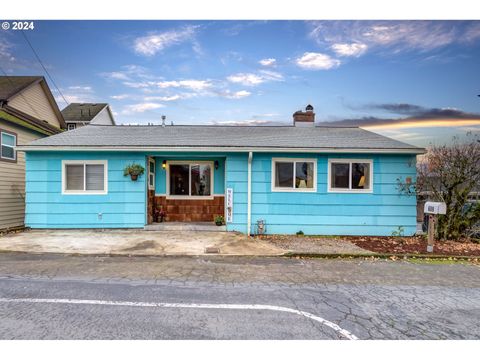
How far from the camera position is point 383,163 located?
1006 cm

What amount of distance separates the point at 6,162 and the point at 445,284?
14.5 m

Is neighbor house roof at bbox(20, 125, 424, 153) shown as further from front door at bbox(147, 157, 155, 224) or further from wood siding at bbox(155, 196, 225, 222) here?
wood siding at bbox(155, 196, 225, 222)

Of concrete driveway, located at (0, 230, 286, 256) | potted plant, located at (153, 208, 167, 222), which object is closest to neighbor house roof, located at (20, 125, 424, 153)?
potted plant, located at (153, 208, 167, 222)

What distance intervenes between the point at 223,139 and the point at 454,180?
25.5ft

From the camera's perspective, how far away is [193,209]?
1150cm

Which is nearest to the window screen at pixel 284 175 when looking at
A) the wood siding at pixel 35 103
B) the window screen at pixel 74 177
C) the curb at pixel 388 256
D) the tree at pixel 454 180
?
the curb at pixel 388 256

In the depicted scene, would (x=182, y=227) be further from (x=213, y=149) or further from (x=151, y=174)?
(x=213, y=149)

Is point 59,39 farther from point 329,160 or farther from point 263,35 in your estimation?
point 329,160

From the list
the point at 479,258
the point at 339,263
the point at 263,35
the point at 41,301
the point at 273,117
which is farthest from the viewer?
the point at 273,117

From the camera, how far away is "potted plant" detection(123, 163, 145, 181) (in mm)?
9906

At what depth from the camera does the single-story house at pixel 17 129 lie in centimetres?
1130

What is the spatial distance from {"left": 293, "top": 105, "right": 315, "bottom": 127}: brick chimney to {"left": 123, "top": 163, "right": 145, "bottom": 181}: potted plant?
7.25 m

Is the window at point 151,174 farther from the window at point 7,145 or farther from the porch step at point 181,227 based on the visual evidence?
the window at point 7,145

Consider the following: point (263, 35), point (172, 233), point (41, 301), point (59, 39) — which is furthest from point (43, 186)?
point (263, 35)
